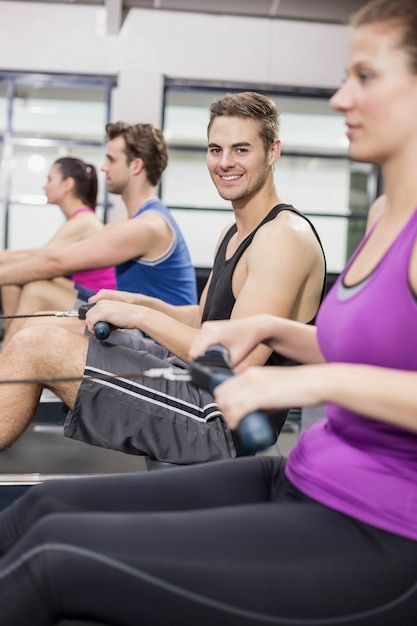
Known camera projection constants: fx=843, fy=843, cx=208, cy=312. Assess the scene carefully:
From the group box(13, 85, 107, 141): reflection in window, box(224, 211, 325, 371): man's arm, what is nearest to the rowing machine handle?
box(224, 211, 325, 371): man's arm

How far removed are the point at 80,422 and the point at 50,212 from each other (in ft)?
21.7

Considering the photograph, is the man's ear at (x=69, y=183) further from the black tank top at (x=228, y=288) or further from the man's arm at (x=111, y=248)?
the black tank top at (x=228, y=288)

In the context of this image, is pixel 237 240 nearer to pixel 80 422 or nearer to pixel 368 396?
pixel 80 422

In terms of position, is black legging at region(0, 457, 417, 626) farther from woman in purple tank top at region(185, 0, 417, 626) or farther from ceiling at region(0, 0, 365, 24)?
ceiling at region(0, 0, 365, 24)

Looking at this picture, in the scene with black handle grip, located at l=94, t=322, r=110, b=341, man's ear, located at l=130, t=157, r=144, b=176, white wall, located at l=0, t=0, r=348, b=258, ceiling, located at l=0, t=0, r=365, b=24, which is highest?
ceiling, located at l=0, t=0, r=365, b=24

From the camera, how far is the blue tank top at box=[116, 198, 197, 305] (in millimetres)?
3119

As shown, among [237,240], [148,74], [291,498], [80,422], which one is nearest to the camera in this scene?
[291,498]

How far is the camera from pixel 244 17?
7633mm

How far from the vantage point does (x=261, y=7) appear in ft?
24.4

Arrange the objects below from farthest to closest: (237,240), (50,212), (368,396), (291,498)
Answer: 1. (50,212)
2. (237,240)
3. (291,498)
4. (368,396)

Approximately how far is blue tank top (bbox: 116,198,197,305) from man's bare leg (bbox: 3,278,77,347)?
75 centimetres

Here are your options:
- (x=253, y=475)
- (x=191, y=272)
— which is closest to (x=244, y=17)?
(x=191, y=272)

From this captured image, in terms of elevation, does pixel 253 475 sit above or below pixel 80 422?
above

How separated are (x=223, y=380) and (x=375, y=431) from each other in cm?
21
